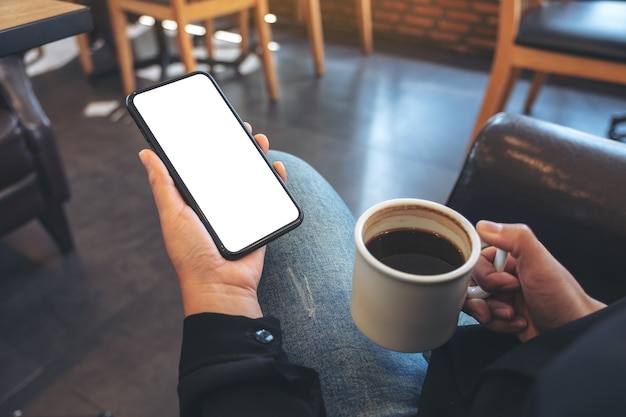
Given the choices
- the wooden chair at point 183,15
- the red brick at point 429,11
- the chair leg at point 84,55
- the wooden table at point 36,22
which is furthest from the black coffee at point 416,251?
the red brick at point 429,11

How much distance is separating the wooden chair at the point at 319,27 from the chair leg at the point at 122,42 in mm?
829

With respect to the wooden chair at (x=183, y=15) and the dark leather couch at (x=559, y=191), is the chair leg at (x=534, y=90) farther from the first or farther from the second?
the dark leather couch at (x=559, y=191)

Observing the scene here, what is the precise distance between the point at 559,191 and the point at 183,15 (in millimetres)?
1585

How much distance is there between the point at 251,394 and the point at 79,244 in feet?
3.88

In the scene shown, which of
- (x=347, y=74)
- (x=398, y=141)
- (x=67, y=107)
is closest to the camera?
(x=398, y=141)

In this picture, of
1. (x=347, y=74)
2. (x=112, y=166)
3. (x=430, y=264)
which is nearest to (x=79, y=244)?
(x=112, y=166)

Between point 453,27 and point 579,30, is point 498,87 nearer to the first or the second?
point 579,30

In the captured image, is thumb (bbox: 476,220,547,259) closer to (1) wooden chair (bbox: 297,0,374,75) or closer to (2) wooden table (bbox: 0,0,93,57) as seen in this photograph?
(2) wooden table (bbox: 0,0,93,57)

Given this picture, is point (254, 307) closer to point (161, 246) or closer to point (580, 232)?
point (580, 232)

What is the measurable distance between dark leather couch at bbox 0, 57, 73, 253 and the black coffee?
1030mm

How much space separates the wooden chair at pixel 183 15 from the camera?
1871mm

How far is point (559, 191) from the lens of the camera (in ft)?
2.09

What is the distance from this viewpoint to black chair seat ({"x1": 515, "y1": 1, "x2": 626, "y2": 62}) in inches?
53.4

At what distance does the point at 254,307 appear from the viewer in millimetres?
543
